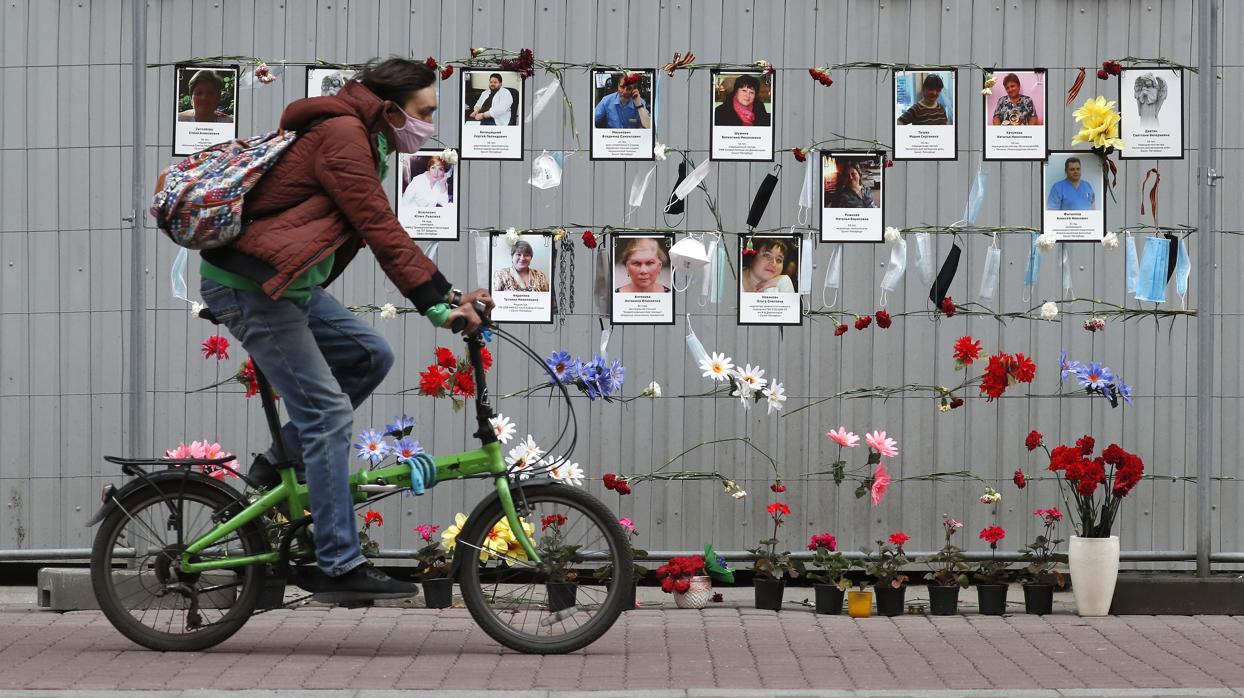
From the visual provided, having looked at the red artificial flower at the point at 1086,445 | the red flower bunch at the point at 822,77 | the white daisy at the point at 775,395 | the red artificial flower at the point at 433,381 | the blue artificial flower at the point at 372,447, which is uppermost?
the red flower bunch at the point at 822,77

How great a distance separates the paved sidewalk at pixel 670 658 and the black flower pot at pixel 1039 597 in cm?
7

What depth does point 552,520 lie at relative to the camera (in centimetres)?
609

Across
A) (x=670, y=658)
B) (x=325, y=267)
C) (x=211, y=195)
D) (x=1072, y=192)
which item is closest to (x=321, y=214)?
(x=325, y=267)

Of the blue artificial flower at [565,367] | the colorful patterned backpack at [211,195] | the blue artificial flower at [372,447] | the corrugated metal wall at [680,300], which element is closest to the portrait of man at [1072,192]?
the corrugated metal wall at [680,300]

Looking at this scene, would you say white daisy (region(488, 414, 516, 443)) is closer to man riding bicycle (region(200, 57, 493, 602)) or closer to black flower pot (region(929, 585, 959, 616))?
man riding bicycle (region(200, 57, 493, 602))

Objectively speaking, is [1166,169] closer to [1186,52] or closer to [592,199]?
[1186,52]

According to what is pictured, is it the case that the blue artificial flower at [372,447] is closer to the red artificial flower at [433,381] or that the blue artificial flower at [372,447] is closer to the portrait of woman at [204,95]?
the red artificial flower at [433,381]

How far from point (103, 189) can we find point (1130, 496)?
461cm

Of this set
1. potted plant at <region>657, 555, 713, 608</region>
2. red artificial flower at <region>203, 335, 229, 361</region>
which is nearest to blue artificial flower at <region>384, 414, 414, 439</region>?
red artificial flower at <region>203, 335, 229, 361</region>

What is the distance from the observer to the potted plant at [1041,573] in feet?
23.0

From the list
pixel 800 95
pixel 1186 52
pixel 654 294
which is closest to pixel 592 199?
pixel 654 294

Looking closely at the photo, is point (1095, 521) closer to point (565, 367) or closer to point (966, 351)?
point (966, 351)

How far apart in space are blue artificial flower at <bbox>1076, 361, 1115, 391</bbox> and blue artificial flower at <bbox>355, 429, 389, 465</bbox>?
2.91m

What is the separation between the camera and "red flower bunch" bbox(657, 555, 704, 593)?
277 inches
